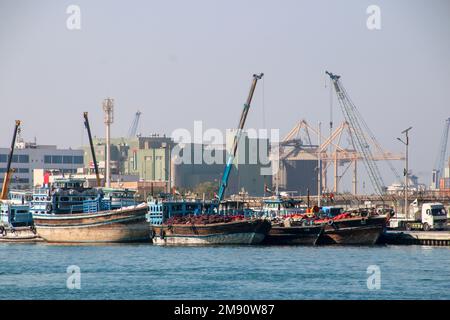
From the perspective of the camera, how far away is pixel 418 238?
11131 cm

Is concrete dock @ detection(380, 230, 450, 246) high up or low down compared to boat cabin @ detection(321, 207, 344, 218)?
down

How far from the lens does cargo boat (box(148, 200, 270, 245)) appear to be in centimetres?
11044

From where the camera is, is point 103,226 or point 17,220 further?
point 17,220

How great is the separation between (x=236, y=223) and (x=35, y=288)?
3950 centimetres

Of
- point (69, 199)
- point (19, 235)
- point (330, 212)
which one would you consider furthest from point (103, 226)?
point (330, 212)

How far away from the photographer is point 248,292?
229 feet

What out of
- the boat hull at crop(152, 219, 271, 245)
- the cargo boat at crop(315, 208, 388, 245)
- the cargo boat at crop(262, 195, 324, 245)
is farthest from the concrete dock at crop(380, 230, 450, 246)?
the boat hull at crop(152, 219, 271, 245)

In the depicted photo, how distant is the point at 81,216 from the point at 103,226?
109 inches

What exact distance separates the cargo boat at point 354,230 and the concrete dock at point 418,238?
8.52 ft

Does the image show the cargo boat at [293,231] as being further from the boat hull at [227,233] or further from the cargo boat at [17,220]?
the cargo boat at [17,220]

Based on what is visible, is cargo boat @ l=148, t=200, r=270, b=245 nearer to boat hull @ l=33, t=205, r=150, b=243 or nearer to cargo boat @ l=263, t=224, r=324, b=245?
cargo boat @ l=263, t=224, r=324, b=245

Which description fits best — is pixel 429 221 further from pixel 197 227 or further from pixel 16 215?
pixel 16 215

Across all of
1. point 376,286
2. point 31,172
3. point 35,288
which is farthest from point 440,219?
point 31,172

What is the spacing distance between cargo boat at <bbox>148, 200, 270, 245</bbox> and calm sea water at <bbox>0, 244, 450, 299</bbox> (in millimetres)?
3133
